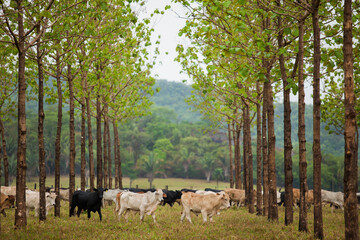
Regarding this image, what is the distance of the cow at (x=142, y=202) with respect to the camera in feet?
50.6

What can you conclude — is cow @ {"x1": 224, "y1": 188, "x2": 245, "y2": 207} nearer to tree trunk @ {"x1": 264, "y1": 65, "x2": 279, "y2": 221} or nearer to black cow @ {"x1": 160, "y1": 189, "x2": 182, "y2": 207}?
black cow @ {"x1": 160, "y1": 189, "x2": 182, "y2": 207}

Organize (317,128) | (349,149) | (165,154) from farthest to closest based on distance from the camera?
1. (165,154)
2. (317,128)
3. (349,149)

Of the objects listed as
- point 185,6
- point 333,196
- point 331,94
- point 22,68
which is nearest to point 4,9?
point 22,68

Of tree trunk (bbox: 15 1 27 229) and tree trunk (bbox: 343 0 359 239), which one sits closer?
tree trunk (bbox: 343 0 359 239)

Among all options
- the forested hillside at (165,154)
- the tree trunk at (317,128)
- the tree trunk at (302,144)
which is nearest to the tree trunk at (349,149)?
the tree trunk at (317,128)

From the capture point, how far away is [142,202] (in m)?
15.5

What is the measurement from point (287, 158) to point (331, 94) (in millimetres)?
11266

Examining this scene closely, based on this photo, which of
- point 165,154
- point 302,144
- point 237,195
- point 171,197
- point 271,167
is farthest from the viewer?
point 165,154

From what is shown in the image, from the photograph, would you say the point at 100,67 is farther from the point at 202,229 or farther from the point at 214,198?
the point at 202,229

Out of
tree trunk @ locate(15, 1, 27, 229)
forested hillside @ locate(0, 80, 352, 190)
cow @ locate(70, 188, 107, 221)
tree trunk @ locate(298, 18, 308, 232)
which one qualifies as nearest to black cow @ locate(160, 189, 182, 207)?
cow @ locate(70, 188, 107, 221)

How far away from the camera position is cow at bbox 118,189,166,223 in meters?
15.4

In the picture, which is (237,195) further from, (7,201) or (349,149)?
(349,149)

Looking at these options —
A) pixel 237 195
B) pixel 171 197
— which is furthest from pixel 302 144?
pixel 171 197

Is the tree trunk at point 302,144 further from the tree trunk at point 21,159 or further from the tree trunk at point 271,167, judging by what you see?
the tree trunk at point 21,159
